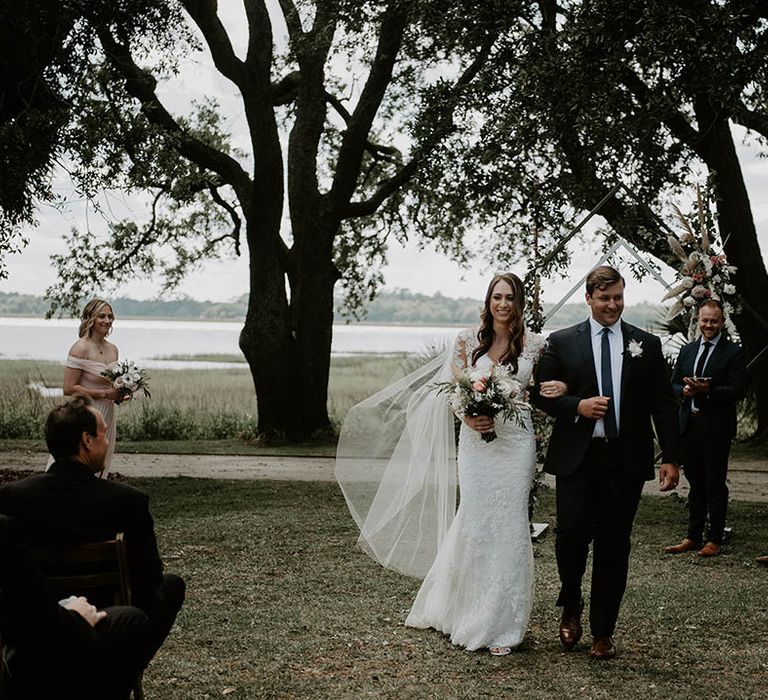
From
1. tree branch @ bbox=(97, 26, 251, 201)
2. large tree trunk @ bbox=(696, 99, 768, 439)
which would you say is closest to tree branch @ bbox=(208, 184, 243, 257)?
tree branch @ bbox=(97, 26, 251, 201)

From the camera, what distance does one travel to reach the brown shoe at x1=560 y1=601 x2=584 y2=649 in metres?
6.81

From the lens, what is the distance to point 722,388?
10008mm

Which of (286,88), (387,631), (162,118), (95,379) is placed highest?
(286,88)

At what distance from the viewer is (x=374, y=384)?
41906 millimetres

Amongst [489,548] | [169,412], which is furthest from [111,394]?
[169,412]

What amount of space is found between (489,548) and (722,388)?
391cm

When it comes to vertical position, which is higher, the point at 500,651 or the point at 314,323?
the point at 314,323

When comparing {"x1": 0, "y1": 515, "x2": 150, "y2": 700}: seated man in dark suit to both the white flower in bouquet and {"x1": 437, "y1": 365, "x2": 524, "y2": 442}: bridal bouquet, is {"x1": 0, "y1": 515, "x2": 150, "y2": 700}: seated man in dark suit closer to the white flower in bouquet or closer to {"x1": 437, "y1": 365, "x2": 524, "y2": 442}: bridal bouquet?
{"x1": 437, "y1": 365, "x2": 524, "y2": 442}: bridal bouquet

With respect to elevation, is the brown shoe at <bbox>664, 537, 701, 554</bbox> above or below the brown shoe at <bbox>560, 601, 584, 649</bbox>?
below

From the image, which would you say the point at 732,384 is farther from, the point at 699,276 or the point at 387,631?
the point at 387,631

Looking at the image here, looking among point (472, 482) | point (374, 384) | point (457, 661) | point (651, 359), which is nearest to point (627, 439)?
point (651, 359)

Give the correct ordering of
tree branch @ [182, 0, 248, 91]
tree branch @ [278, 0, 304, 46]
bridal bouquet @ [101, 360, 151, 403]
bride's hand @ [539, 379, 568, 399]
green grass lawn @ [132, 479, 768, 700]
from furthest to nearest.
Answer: tree branch @ [278, 0, 304, 46] → tree branch @ [182, 0, 248, 91] → bridal bouquet @ [101, 360, 151, 403] → bride's hand @ [539, 379, 568, 399] → green grass lawn @ [132, 479, 768, 700]

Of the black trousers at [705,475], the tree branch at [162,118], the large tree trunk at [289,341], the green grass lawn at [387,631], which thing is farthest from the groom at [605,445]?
the large tree trunk at [289,341]

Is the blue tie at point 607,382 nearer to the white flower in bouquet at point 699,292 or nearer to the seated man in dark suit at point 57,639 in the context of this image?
the seated man in dark suit at point 57,639
